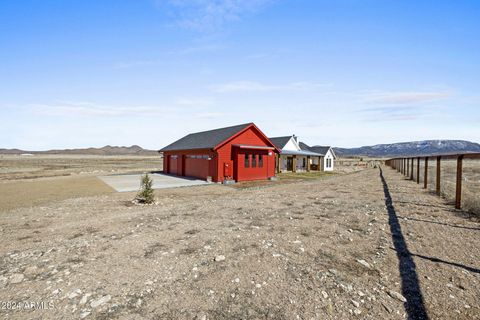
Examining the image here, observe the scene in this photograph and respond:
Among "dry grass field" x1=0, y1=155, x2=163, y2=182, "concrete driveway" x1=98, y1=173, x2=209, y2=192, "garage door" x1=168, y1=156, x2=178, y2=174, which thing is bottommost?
"dry grass field" x1=0, y1=155, x2=163, y2=182

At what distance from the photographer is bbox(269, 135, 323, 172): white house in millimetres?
32688

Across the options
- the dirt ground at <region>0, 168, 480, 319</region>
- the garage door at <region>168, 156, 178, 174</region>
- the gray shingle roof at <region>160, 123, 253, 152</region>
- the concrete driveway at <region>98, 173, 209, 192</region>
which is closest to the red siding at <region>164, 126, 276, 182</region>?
the gray shingle roof at <region>160, 123, 253, 152</region>

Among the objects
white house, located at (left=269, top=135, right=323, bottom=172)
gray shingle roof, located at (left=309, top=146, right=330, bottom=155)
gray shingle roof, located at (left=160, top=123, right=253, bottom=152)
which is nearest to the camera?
gray shingle roof, located at (left=160, top=123, right=253, bottom=152)

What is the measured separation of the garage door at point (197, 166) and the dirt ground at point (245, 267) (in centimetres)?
1373

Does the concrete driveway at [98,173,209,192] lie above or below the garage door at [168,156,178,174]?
below

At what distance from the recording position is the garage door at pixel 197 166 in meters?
21.9

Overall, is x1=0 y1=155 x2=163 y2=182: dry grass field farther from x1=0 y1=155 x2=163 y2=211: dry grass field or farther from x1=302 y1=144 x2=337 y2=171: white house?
x1=302 y1=144 x2=337 y2=171: white house

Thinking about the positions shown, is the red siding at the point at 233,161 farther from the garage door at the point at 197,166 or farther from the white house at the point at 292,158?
the white house at the point at 292,158

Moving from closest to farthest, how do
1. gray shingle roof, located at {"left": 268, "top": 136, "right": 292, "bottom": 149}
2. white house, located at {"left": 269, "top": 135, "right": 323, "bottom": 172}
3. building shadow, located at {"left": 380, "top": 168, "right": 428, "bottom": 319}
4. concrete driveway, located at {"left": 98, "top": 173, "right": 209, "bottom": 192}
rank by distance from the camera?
building shadow, located at {"left": 380, "top": 168, "right": 428, "bottom": 319} < concrete driveway, located at {"left": 98, "top": 173, "right": 209, "bottom": 192} < white house, located at {"left": 269, "top": 135, "right": 323, "bottom": 172} < gray shingle roof, located at {"left": 268, "top": 136, "right": 292, "bottom": 149}

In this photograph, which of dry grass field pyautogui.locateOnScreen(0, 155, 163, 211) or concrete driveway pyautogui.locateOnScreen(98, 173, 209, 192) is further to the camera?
concrete driveway pyautogui.locateOnScreen(98, 173, 209, 192)

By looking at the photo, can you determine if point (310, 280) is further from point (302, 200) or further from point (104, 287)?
point (302, 200)

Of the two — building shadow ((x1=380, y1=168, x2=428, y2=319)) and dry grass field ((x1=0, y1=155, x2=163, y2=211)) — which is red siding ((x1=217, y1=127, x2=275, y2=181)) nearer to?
dry grass field ((x1=0, y1=155, x2=163, y2=211))

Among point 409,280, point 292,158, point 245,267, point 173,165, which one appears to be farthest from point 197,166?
point 409,280

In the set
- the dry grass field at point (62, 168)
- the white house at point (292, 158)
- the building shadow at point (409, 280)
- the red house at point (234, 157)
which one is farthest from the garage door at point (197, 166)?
the building shadow at point (409, 280)
